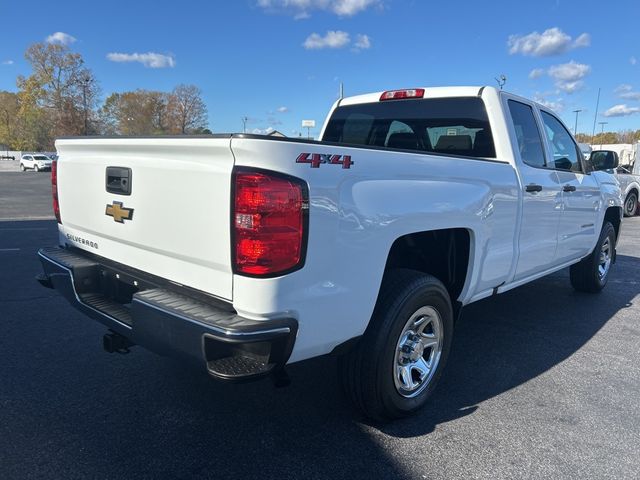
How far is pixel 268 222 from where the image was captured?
6.73 ft

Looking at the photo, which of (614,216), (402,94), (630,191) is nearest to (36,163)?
(630,191)

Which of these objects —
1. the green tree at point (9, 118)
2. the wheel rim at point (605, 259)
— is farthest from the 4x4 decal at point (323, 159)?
the green tree at point (9, 118)

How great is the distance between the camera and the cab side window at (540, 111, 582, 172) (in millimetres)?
4547

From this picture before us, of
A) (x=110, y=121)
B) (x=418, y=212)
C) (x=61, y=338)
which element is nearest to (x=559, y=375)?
(x=418, y=212)

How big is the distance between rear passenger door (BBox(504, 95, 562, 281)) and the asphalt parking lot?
0.77 metres

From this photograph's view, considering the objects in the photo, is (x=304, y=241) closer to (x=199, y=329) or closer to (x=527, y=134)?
(x=199, y=329)

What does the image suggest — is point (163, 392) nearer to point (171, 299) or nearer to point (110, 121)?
point (171, 299)

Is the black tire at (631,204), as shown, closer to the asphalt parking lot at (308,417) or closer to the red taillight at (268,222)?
the asphalt parking lot at (308,417)

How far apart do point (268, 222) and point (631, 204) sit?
17234 mm

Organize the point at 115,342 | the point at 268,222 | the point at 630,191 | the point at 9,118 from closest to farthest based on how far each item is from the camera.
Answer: the point at 268,222 < the point at 115,342 < the point at 630,191 < the point at 9,118

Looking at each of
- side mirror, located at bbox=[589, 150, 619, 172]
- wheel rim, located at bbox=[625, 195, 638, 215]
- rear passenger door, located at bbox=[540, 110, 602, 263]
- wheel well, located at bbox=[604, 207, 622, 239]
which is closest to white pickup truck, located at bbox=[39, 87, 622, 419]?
rear passenger door, located at bbox=[540, 110, 602, 263]

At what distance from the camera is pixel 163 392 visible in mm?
3230

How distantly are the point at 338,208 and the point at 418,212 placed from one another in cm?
65

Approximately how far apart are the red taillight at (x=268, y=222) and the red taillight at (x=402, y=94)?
99.9 inches
